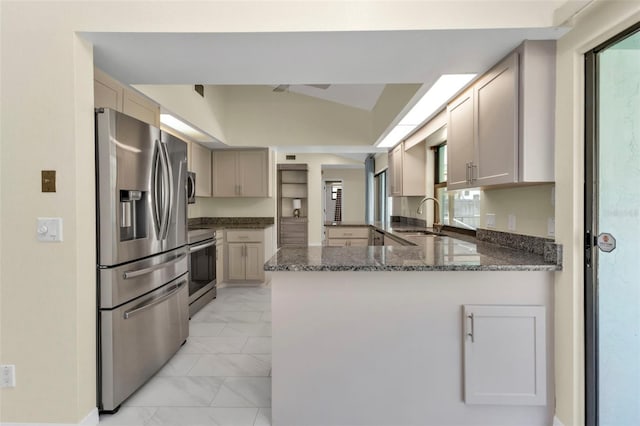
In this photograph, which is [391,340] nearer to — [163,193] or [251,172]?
[163,193]

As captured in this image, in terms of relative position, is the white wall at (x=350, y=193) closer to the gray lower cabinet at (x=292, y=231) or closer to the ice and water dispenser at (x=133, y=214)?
the gray lower cabinet at (x=292, y=231)

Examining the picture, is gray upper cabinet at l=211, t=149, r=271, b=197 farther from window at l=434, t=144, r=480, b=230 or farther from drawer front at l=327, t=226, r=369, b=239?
window at l=434, t=144, r=480, b=230

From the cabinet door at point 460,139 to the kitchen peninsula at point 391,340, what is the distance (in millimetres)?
902

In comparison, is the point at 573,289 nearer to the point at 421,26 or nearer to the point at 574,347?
the point at 574,347

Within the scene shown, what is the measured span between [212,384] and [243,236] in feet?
9.45

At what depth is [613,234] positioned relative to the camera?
5.18ft

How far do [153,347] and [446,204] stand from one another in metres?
3.36

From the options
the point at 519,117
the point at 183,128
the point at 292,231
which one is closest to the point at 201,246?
the point at 183,128

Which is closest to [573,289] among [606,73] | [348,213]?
[606,73]

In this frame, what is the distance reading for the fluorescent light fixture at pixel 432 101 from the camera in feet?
7.75

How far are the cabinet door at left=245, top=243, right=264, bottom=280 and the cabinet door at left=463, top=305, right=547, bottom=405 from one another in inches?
145

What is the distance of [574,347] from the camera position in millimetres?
1684

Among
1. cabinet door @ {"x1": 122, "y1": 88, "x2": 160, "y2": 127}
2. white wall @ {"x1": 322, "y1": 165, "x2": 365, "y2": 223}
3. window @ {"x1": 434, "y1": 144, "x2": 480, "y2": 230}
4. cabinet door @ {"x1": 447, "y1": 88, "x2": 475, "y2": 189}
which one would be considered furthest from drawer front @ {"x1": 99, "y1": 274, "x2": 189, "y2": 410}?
white wall @ {"x1": 322, "y1": 165, "x2": 365, "y2": 223}

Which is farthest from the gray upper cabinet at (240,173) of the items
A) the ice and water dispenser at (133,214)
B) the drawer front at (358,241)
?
the ice and water dispenser at (133,214)
